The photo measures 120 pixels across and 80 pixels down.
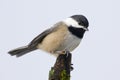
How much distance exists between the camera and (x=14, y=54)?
568 centimetres

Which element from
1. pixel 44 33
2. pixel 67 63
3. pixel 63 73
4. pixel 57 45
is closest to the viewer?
pixel 63 73

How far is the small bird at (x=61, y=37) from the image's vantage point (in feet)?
17.0

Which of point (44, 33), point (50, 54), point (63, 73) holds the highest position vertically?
point (44, 33)

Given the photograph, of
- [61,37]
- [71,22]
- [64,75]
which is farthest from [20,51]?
[64,75]

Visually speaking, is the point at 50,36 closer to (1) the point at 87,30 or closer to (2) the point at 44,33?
(2) the point at 44,33

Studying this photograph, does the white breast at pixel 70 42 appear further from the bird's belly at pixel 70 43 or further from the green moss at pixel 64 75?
the green moss at pixel 64 75

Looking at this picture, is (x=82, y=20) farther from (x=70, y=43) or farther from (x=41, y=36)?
(x=41, y=36)

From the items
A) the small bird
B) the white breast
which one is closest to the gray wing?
the small bird

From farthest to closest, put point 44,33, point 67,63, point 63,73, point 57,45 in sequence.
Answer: point 44,33
point 57,45
point 67,63
point 63,73

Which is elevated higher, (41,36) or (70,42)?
(41,36)

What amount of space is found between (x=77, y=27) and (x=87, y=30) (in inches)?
7.8

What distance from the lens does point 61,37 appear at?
17.3ft

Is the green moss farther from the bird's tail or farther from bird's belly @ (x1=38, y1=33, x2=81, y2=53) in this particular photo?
the bird's tail

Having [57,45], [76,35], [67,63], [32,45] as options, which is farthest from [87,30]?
[67,63]
